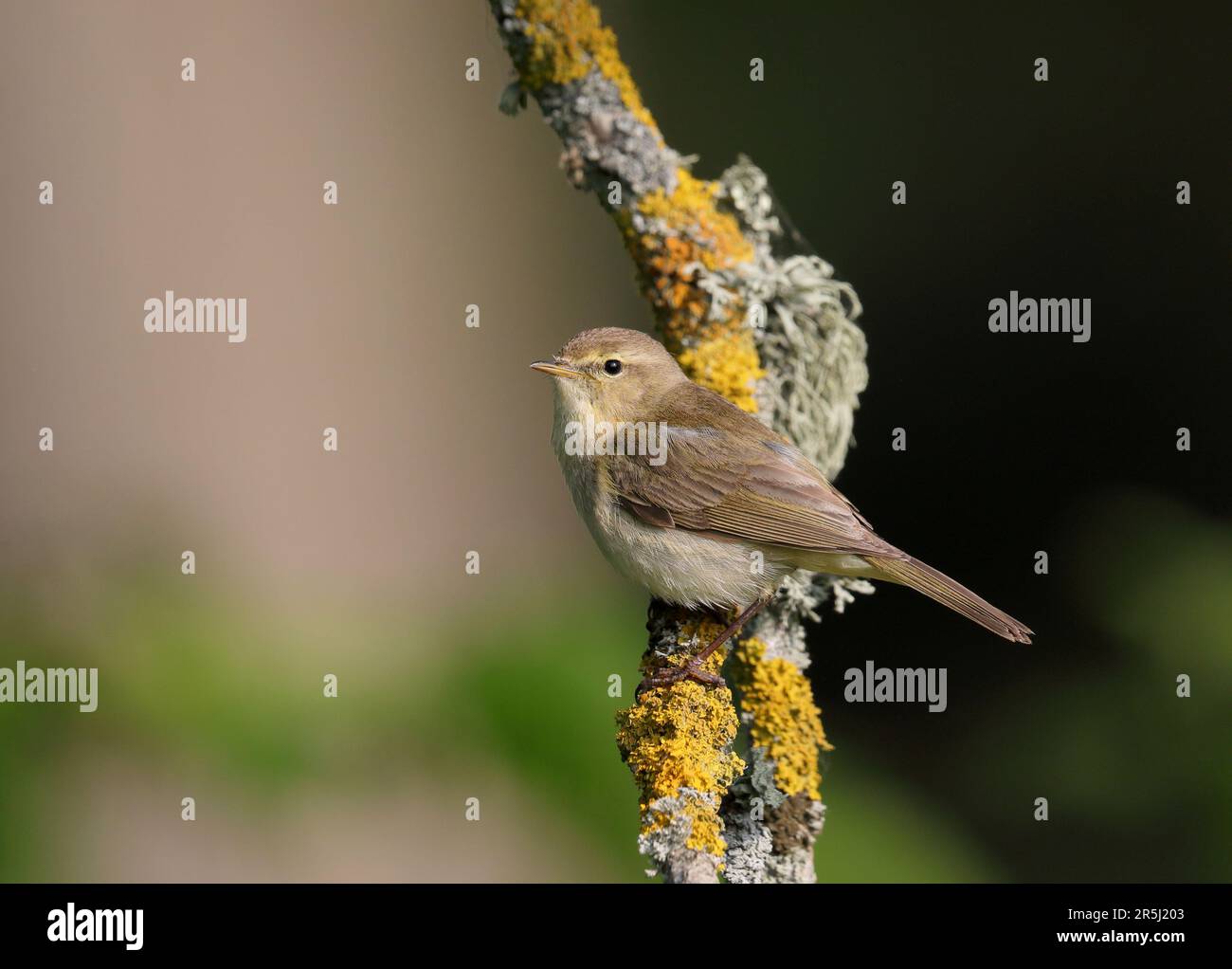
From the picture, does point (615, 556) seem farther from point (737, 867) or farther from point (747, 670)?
point (737, 867)

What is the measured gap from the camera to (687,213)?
13.3 feet

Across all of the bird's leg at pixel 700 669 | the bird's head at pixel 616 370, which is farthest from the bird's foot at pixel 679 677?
the bird's head at pixel 616 370

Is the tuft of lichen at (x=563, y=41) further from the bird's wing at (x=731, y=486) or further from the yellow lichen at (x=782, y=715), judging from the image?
the yellow lichen at (x=782, y=715)

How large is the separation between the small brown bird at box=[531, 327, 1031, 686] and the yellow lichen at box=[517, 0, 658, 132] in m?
0.86

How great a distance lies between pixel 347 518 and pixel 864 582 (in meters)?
3.04

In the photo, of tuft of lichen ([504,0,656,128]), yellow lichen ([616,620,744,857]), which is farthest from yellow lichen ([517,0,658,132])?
yellow lichen ([616,620,744,857])

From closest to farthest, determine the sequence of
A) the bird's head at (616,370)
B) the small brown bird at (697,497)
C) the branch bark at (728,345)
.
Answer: the branch bark at (728,345) → the small brown bird at (697,497) → the bird's head at (616,370)

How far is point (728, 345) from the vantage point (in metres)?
4.27

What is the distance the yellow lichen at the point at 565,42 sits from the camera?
3873 millimetres

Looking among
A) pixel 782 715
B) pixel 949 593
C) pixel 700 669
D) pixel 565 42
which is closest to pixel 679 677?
pixel 700 669

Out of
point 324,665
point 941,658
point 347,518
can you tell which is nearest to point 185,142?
point 347,518

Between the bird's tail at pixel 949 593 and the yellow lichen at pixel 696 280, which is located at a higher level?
the yellow lichen at pixel 696 280

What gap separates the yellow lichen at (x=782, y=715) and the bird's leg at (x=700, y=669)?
0.33 feet

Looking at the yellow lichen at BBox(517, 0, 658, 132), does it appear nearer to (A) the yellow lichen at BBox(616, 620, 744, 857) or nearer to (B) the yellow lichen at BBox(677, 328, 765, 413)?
(B) the yellow lichen at BBox(677, 328, 765, 413)
